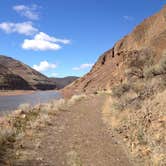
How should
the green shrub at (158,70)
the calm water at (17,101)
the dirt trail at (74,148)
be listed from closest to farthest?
the dirt trail at (74,148) < the green shrub at (158,70) < the calm water at (17,101)

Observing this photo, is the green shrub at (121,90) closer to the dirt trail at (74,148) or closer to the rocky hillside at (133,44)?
the dirt trail at (74,148)

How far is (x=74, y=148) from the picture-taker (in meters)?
11.0

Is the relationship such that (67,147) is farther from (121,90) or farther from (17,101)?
(17,101)

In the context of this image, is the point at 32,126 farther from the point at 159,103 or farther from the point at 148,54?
the point at 148,54

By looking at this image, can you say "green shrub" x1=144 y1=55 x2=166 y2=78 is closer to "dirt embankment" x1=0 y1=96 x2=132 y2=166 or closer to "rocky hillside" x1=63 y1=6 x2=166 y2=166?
"rocky hillside" x1=63 y1=6 x2=166 y2=166

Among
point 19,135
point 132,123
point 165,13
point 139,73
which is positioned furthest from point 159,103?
point 165,13

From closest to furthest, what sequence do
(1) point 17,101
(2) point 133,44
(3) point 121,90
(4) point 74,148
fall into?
(4) point 74,148
(3) point 121,90
(1) point 17,101
(2) point 133,44

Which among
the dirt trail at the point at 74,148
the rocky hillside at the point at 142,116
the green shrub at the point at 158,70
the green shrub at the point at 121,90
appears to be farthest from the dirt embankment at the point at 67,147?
the green shrub at the point at 121,90

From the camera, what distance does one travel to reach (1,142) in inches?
432

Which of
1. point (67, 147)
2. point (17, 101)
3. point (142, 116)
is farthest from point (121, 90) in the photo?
Answer: point (17, 101)

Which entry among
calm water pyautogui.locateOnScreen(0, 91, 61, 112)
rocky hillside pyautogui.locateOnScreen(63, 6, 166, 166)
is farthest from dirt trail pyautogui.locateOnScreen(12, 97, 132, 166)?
calm water pyautogui.locateOnScreen(0, 91, 61, 112)

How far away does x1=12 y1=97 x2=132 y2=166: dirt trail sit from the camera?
9.29m

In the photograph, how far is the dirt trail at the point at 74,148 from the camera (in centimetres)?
929

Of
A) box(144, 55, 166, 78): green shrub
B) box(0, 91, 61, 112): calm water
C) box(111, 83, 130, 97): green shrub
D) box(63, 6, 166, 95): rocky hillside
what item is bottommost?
box(0, 91, 61, 112): calm water
